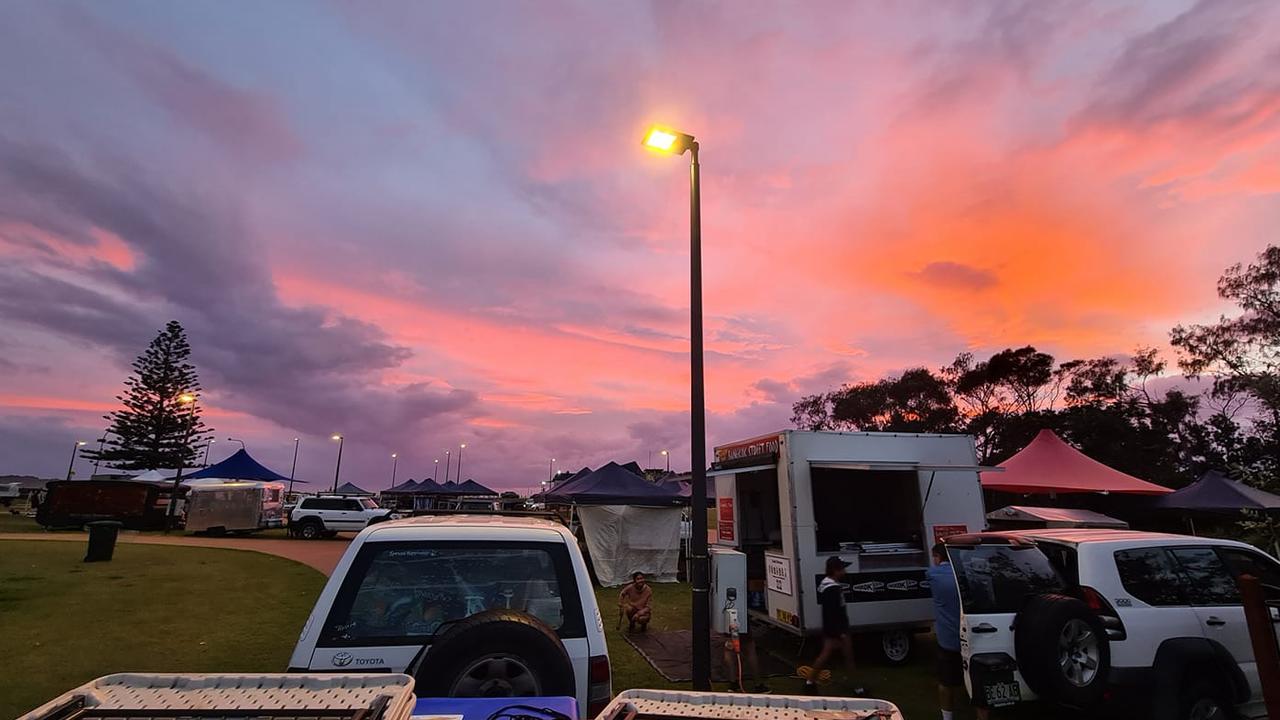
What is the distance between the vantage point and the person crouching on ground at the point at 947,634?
6.56 m

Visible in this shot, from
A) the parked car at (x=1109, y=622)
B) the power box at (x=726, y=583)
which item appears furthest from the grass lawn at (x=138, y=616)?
the parked car at (x=1109, y=622)

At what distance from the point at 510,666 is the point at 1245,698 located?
7.04 metres

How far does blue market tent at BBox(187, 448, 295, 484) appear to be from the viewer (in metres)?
34.0

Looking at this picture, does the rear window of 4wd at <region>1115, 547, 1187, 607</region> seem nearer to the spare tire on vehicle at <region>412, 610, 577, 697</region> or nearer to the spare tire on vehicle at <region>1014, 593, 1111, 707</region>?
the spare tire on vehicle at <region>1014, 593, 1111, 707</region>

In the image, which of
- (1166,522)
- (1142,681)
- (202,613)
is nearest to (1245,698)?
(1142,681)

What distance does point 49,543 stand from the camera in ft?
72.6

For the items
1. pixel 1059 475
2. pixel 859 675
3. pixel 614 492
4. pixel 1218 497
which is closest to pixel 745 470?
pixel 859 675

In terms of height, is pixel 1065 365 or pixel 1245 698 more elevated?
pixel 1065 365

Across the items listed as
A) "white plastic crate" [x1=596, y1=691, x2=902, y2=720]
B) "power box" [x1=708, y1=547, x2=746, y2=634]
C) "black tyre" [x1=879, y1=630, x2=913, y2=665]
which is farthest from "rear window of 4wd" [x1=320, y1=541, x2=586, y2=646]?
"black tyre" [x1=879, y1=630, x2=913, y2=665]

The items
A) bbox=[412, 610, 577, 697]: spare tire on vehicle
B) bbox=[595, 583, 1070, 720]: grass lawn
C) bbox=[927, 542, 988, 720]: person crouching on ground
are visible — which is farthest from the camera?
bbox=[595, 583, 1070, 720]: grass lawn

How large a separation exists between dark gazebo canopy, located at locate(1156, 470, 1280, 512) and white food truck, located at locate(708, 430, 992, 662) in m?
13.5

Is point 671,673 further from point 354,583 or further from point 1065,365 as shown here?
point 1065,365

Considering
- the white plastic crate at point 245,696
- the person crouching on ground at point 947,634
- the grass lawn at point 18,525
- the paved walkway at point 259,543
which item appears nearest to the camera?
the white plastic crate at point 245,696

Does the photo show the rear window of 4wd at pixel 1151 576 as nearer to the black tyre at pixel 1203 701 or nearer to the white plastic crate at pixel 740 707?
the black tyre at pixel 1203 701
